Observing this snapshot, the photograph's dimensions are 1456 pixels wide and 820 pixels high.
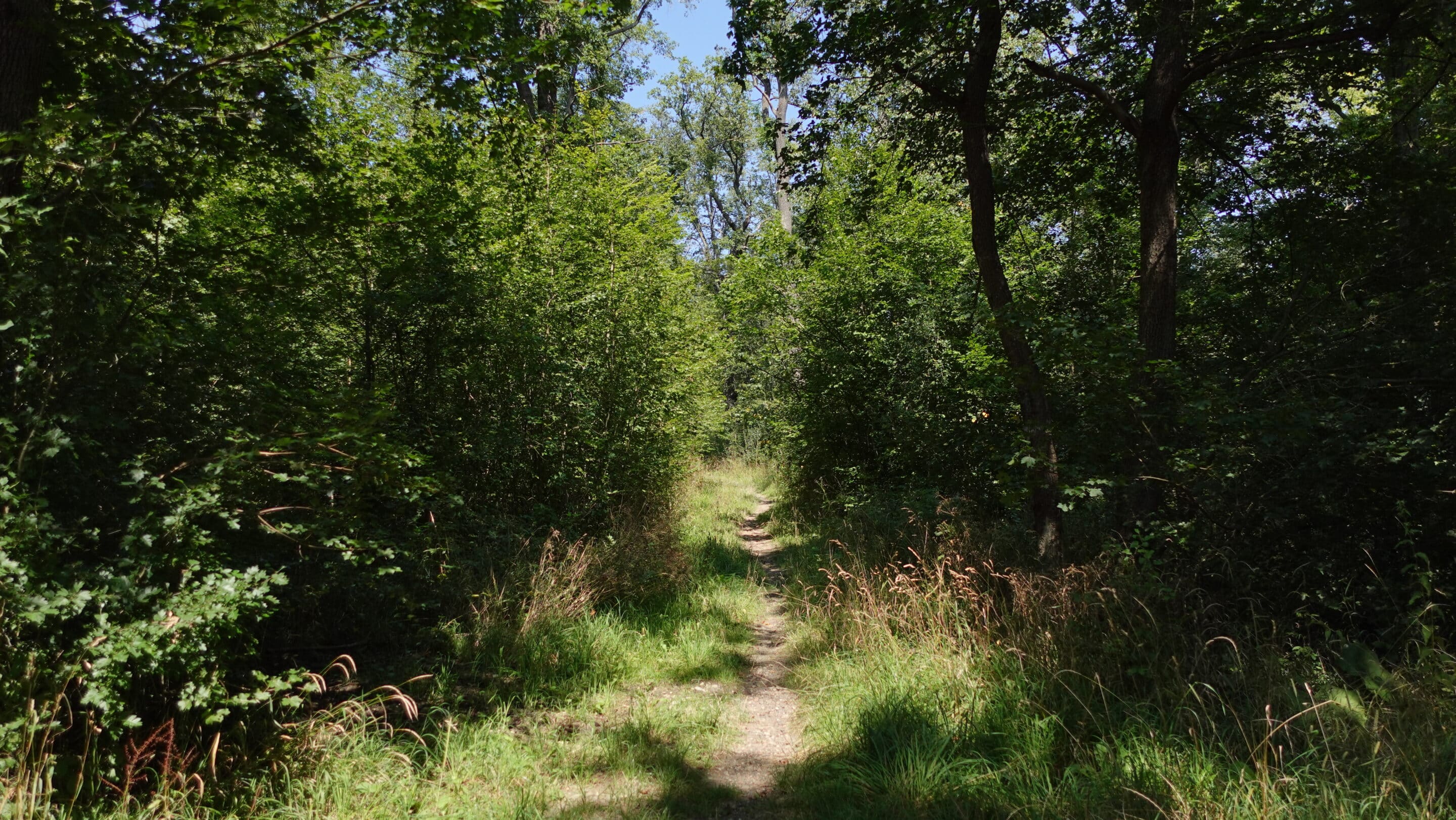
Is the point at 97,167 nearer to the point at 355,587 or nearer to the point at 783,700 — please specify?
the point at 355,587

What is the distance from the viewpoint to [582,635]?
18.9ft

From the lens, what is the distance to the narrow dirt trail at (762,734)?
13.2ft

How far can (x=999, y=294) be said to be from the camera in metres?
6.55

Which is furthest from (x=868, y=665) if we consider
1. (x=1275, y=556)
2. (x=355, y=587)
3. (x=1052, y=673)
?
(x=355, y=587)

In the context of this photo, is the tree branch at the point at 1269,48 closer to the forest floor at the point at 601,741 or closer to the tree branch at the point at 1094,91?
the tree branch at the point at 1094,91

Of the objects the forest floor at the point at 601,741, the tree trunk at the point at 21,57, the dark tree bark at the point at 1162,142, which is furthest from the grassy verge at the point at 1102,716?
the tree trunk at the point at 21,57

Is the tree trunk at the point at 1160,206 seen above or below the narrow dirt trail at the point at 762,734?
above

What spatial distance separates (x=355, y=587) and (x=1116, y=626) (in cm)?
483

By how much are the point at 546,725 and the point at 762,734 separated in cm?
145

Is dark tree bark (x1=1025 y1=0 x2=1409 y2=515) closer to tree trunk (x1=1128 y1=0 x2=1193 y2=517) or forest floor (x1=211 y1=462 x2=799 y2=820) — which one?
tree trunk (x1=1128 y1=0 x2=1193 y2=517)

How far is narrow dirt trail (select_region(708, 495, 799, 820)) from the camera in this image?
4.04m

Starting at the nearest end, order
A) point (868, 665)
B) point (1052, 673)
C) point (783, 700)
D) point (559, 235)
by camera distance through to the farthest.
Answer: point (1052, 673)
point (868, 665)
point (783, 700)
point (559, 235)

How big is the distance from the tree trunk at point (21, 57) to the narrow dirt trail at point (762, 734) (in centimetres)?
536

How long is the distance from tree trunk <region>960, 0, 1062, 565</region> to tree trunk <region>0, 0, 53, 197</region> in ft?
20.2
